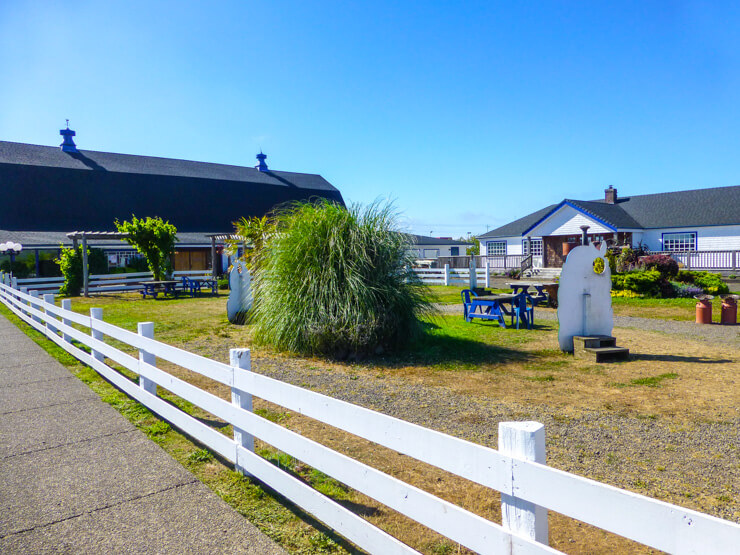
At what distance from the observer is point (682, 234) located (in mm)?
34000

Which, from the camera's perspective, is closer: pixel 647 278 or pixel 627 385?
pixel 627 385

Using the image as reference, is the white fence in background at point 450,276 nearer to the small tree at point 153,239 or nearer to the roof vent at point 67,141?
the small tree at point 153,239

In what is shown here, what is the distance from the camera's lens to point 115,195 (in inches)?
1452

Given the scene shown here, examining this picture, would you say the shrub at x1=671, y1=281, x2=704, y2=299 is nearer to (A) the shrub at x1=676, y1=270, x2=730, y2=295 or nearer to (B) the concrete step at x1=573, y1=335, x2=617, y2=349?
(A) the shrub at x1=676, y1=270, x2=730, y2=295

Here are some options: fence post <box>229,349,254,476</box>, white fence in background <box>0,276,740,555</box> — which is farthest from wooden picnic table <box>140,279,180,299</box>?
fence post <box>229,349,254,476</box>

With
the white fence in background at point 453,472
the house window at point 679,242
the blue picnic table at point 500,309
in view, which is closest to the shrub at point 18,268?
the blue picnic table at point 500,309

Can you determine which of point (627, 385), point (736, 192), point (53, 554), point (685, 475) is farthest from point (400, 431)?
point (736, 192)

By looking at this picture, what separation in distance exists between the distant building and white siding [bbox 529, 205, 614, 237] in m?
18.6

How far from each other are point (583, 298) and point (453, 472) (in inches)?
293

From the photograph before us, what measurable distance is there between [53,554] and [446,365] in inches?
229

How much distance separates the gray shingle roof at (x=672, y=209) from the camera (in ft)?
109

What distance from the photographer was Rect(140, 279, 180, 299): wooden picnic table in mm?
21734

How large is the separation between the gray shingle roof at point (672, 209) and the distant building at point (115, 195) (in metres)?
22.0

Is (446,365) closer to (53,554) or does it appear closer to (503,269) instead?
(53,554)
